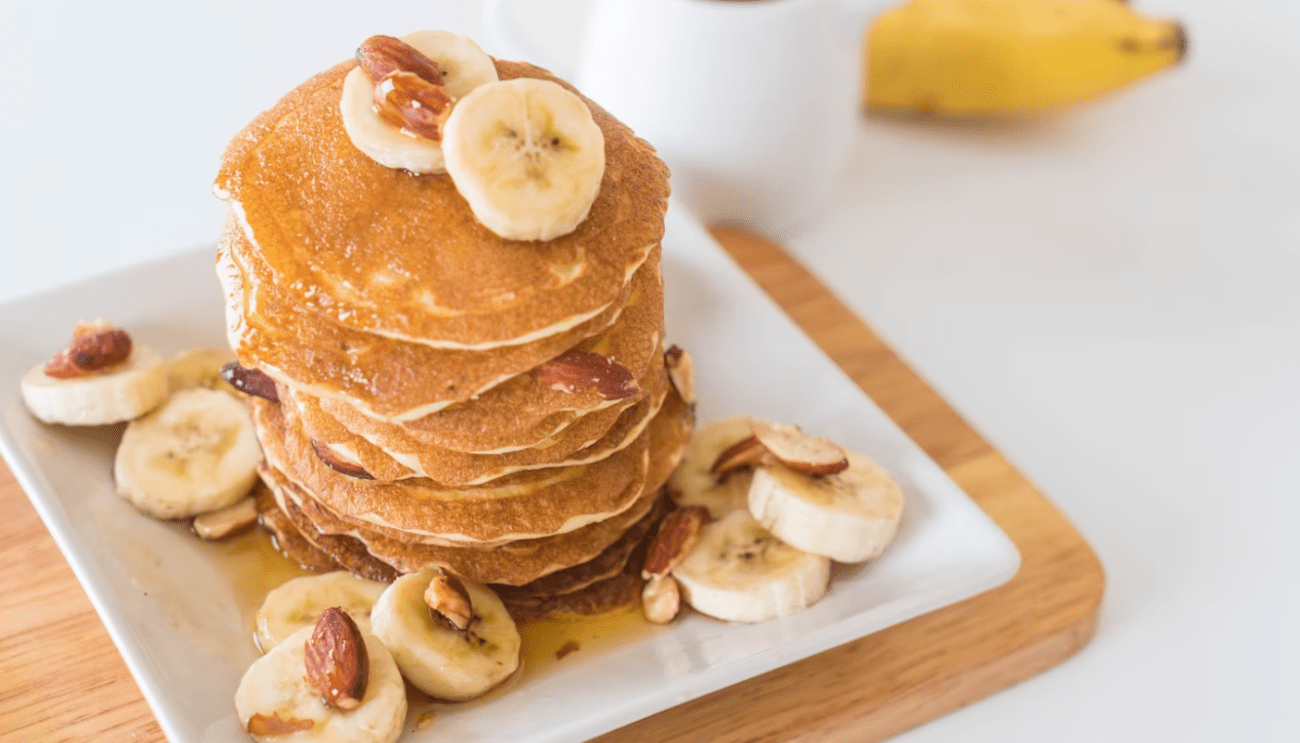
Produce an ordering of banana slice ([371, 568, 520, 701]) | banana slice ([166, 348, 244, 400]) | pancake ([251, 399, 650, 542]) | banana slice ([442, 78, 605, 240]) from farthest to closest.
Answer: banana slice ([166, 348, 244, 400]), pancake ([251, 399, 650, 542]), banana slice ([371, 568, 520, 701]), banana slice ([442, 78, 605, 240])

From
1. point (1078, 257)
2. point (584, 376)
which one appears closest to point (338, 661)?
point (584, 376)

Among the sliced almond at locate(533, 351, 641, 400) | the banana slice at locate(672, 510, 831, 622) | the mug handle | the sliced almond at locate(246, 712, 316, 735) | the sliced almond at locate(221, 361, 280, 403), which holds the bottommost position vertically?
the sliced almond at locate(246, 712, 316, 735)

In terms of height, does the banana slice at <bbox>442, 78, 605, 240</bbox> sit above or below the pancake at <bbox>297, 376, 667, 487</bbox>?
above

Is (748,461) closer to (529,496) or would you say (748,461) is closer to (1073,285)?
(529,496)

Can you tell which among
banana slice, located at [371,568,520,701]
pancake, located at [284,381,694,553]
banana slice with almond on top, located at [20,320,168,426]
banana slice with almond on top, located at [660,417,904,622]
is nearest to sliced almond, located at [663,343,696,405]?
pancake, located at [284,381,694,553]

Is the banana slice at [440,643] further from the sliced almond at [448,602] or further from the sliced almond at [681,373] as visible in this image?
the sliced almond at [681,373]

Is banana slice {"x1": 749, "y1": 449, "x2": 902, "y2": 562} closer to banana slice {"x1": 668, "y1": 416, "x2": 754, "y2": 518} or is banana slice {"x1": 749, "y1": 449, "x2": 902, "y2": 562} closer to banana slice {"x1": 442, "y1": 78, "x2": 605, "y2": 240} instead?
banana slice {"x1": 668, "y1": 416, "x2": 754, "y2": 518}

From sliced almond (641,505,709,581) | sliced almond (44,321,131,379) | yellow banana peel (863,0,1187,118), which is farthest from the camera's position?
yellow banana peel (863,0,1187,118)
